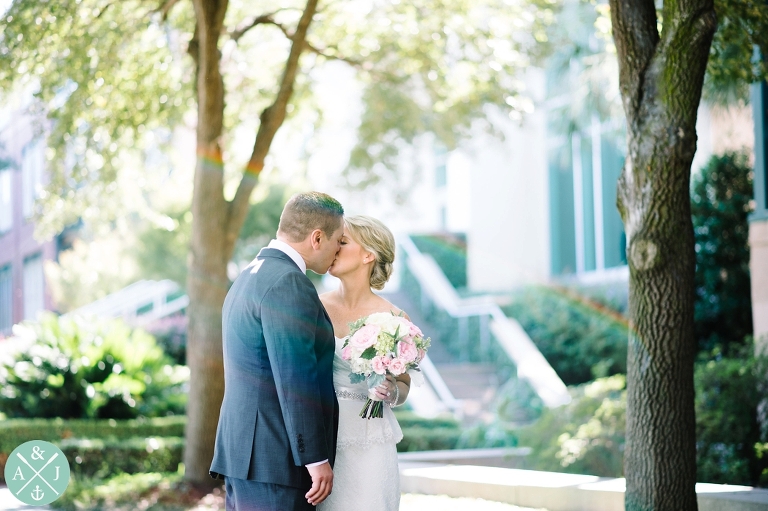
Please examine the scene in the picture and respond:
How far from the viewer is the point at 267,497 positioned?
12.7ft

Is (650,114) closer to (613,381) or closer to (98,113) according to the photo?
(613,381)

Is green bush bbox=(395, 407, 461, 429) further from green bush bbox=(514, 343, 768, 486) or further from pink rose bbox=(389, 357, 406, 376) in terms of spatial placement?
pink rose bbox=(389, 357, 406, 376)

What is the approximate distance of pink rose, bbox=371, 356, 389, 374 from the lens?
4.31 metres

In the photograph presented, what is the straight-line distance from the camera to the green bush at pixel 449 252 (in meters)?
21.7

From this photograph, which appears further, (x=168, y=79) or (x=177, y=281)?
(x=177, y=281)

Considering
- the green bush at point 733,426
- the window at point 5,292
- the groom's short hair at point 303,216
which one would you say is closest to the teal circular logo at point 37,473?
the groom's short hair at point 303,216

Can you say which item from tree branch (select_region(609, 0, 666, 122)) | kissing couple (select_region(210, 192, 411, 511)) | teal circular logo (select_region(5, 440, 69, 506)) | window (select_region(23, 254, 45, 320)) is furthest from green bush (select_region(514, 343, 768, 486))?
window (select_region(23, 254, 45, 320))

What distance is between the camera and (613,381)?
10.3 meters

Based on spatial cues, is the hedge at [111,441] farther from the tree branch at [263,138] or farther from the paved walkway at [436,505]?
the tree branch at [263,138]

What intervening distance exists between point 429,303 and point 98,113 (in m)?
10.8

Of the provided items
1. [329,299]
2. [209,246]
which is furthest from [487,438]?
[329,299]

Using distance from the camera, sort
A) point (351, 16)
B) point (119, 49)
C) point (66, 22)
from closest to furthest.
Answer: point (66, 22) < point (119, 49) < point (351, 16)

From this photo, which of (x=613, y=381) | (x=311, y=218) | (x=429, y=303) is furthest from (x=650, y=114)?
(x=429, y=303)

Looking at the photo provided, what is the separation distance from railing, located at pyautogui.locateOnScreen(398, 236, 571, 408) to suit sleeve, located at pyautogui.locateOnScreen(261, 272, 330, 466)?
8237 mm
